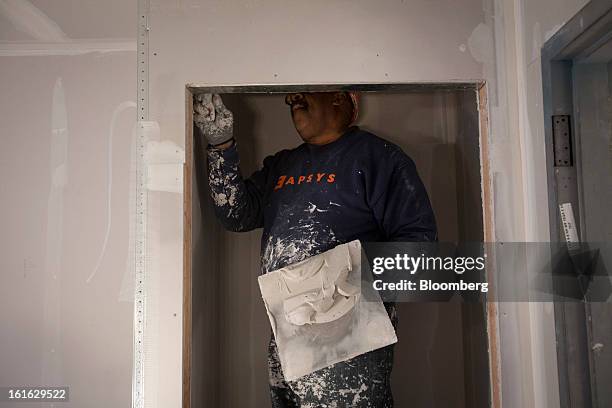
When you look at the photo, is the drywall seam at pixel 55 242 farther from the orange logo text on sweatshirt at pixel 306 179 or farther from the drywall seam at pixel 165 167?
the orange logo text on sweatshirt at pixel 306 179

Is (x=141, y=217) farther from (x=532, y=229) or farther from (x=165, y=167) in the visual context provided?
(x=532, y=229)

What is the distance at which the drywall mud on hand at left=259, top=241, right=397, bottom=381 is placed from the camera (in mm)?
1673

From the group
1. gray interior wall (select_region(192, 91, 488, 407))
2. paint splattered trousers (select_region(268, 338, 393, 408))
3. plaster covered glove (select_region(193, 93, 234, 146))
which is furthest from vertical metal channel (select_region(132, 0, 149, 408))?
gray interior wall (select_region(192, 91, 488, 407))

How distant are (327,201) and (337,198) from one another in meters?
0.04

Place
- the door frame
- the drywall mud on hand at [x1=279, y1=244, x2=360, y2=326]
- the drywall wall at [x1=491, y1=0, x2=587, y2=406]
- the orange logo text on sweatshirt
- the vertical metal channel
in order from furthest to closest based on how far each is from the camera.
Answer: the orange logo text on sweatshirt
the drywall mud on hand at [x1=279, y1=244, x2=360, y2=326]
the vertical metal channel
the drywall wall at [x1=491, y1=0, x2=587, y2=406]
the door frame

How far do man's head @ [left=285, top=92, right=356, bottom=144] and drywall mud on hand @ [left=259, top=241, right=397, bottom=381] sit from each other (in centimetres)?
52

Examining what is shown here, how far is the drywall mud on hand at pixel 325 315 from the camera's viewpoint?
5.49 feet

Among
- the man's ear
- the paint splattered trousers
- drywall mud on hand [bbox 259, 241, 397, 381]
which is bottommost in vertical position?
the paint splattered trousers

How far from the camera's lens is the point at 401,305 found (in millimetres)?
2434

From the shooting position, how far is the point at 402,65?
1.59 metres

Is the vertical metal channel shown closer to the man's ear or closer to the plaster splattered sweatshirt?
the plaster splattered sweatshirt

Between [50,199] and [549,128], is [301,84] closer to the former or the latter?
[549,128]

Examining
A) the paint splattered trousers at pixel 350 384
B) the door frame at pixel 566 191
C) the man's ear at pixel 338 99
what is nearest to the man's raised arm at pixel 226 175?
the man's ear at pixel 338 99

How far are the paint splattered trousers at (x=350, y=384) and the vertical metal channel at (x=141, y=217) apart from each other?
54 centimetres
